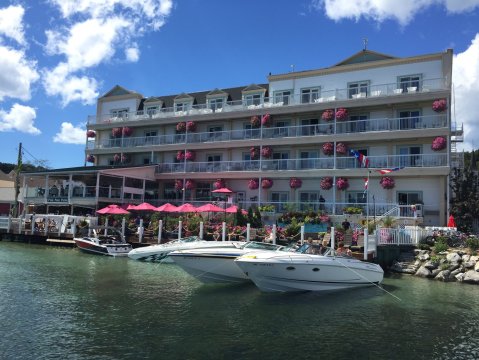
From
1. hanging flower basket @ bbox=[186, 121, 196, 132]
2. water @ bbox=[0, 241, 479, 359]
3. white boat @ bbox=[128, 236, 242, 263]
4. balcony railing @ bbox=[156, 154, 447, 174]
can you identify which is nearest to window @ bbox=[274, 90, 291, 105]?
balcony railing @ bbox=[156, 154, 447, 174]

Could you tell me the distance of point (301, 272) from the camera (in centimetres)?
1684

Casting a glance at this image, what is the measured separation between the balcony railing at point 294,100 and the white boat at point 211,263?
21.0 meters

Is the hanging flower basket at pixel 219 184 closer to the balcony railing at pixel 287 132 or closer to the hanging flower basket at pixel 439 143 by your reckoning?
the balcony railing at pixel 287 132

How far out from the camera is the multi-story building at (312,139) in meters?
32.3

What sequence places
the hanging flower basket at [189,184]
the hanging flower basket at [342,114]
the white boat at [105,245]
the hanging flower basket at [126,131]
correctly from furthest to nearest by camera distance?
1. the hanging flower basket at [126,131]
2. the hanging flower basket at [189,184]
3. the hanging flower basket at [342,114]
4. the white boat at [105,245]

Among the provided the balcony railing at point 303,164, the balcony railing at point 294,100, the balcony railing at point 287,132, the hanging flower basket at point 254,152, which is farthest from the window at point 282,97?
the balcony railing at point 303,164

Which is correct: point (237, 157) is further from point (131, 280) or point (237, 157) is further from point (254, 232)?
point (131, 280)

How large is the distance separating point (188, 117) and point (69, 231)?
51.5 feet

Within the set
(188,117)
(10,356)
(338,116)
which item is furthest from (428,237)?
(188,117)

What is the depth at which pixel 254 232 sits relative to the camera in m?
27.3

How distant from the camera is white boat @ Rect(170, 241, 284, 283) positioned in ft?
59.6

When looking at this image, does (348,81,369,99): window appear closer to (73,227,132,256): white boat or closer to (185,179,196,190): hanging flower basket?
(185,179,196,190): hanging flower basket

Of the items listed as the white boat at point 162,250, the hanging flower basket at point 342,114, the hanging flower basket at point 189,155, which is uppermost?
the hanging flower basket at point 342,114

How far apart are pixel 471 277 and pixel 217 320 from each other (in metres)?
13.9
